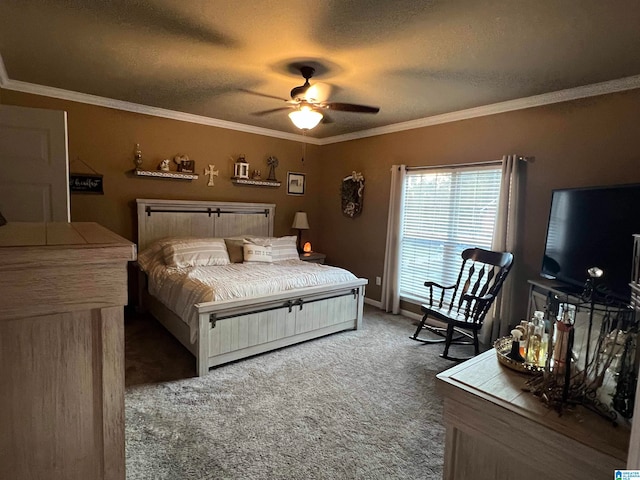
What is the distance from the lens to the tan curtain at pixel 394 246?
14.4ft

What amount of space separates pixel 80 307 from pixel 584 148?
11.9ft

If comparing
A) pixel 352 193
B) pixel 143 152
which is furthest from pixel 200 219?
pixel 352 193

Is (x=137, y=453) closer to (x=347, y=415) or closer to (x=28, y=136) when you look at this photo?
(x=347, y=415)

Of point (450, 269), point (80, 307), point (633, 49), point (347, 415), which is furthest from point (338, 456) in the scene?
point (633, 49)

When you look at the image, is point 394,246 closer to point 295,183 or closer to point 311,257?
point 311,257

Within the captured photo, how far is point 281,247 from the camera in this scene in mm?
4477

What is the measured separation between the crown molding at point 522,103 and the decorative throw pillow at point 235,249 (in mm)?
2245

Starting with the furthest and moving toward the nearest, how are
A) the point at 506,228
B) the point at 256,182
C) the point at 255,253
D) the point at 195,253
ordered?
the point at 256,182 → the point at 255,253 → the point at 195,253 → the point at 506,228

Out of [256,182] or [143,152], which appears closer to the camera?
[143,152]

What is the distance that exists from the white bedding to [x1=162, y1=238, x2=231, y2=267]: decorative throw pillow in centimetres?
11

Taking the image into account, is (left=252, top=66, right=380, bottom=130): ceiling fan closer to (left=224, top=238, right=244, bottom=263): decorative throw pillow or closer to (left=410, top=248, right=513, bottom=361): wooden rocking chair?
(left=410, top=248, right=513, bottom=361): wooden rocking chair

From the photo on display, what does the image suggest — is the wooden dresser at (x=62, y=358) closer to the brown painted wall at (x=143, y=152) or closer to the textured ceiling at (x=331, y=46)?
the textured ceiling at (x=331, y=46)

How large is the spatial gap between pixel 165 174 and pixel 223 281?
1.82m

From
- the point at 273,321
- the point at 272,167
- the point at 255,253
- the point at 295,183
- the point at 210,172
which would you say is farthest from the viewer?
the point at 295,183
